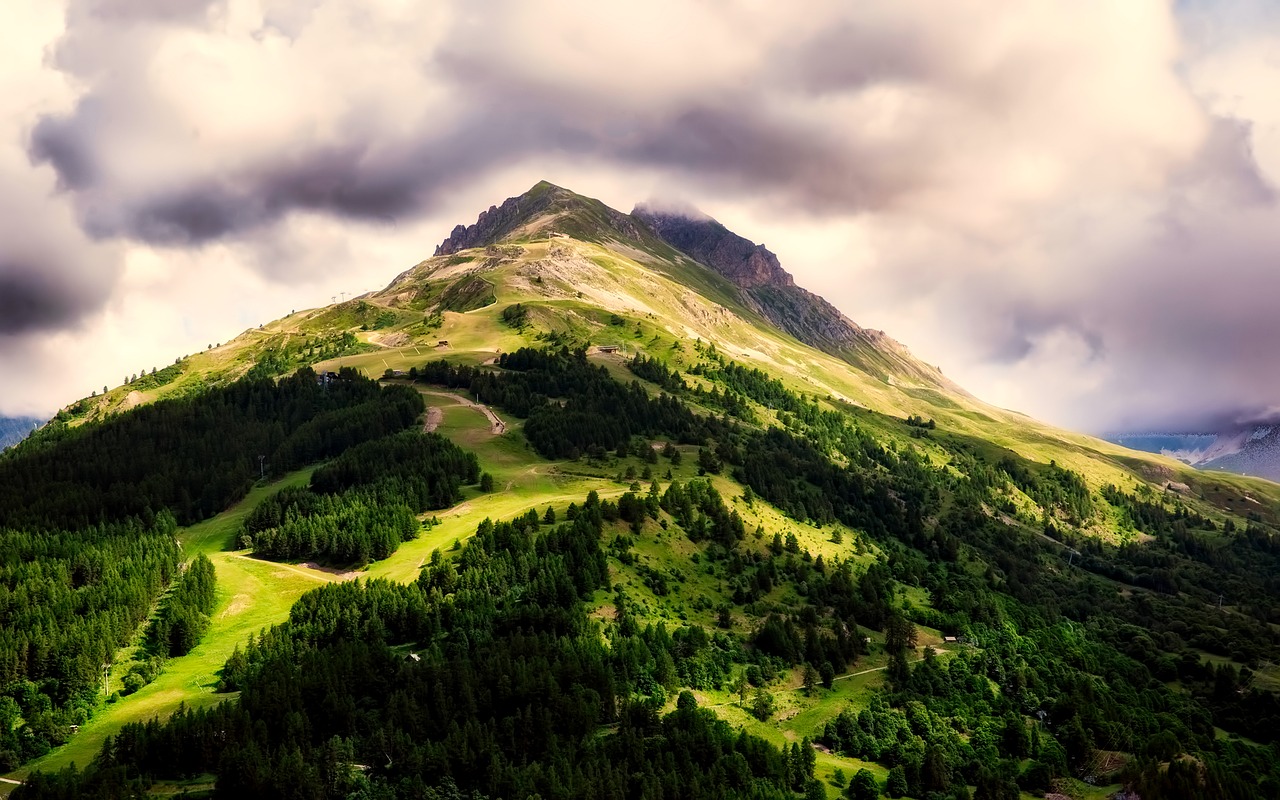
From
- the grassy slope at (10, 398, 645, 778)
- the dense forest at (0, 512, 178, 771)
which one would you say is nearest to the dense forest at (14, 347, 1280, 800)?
the grassy slope at (10, 398, 645, 778)

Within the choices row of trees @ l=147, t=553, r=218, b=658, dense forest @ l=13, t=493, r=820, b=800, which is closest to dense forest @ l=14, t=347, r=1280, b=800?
dense forest @ l=13, t=493, r=820, b=800

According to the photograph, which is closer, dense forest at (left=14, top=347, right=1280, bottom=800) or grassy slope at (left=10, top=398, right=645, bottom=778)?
dense forest at (left=14, top=347, right=1280, bottom=800)

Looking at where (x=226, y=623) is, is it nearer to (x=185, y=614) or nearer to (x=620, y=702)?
(x=185, y=614)

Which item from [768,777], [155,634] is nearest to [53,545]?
[155,634]

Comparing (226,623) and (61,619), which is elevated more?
(61,619)

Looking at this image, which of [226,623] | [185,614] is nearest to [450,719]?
[226,623]

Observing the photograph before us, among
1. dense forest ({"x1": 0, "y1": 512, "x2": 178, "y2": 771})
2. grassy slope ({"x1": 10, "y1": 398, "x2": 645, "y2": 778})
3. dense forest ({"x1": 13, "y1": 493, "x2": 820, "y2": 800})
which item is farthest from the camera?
grassy slope ({"x1": 10, "y1": 398, "x2": 645, "y2": 778})

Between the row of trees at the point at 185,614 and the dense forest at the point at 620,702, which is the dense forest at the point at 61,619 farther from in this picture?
the dense forest at the point at 620,702

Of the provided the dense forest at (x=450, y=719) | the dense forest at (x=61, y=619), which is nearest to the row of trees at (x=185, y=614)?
the dense forest at (x=61, y=619)

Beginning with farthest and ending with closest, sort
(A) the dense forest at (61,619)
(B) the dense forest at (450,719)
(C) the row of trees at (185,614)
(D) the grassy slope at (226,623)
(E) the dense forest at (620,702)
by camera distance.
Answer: (C) the row of trees at (185,614), (D) the grassy slope at (226,623), (A) the dense forest at (61,619), (E) the dense forest at (620,702), (B) the dense forest at (450,719)

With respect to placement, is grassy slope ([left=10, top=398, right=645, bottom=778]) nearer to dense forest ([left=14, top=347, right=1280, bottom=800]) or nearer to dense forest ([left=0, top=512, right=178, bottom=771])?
dense forest ([left=0, top=512, right=178, bottom=771])

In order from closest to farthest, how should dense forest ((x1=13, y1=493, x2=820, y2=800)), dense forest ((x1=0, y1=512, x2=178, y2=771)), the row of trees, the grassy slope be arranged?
1. dense forest ((x1=13, y1=493, x2=820, y2=800))
2. dense forest ((x1=0, y1=512, x2=178, y2=771))
3. the grassy slope
4. the row of trees

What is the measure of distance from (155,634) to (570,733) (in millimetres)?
90946

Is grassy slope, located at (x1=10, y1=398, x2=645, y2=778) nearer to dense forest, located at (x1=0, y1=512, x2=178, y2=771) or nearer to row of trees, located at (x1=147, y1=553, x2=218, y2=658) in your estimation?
row of trees, located at (x1=147, y1=553, x2=218, y2=658)
